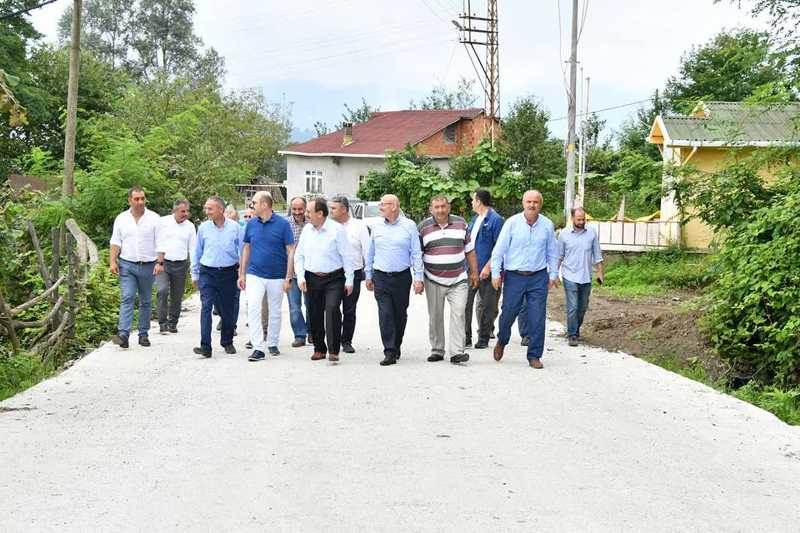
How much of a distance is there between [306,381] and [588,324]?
22.7 feet

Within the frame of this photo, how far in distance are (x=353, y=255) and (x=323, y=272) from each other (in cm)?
62

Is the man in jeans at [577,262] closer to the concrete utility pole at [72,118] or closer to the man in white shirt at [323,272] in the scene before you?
the man in white shirt at [323,272]

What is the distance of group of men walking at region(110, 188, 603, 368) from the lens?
11.2 metres

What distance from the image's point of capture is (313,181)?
5850 centimetres

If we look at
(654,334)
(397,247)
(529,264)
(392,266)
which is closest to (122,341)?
(392,266)

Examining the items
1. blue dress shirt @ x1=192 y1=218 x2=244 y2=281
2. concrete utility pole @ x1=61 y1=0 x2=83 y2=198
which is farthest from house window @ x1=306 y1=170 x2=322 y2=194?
blue dress shirt @ x1=192 y1=218 x2=244 y2=281

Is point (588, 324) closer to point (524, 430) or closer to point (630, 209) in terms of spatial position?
point (524, 430)

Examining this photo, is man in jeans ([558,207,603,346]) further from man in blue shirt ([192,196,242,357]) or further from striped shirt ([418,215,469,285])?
man in blue shirt ([192,196,242,357])

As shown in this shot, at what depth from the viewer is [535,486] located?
618 centimetres

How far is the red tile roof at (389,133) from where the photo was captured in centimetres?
5484

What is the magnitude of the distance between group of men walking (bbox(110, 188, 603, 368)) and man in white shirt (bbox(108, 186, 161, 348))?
0.6 inches

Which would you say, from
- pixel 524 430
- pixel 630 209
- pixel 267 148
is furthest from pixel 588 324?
pixel 267 148

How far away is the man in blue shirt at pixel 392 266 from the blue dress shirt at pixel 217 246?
187 centimetres

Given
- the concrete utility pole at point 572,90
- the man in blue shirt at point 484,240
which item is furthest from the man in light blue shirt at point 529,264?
the concrete utility pole at point 572,90
